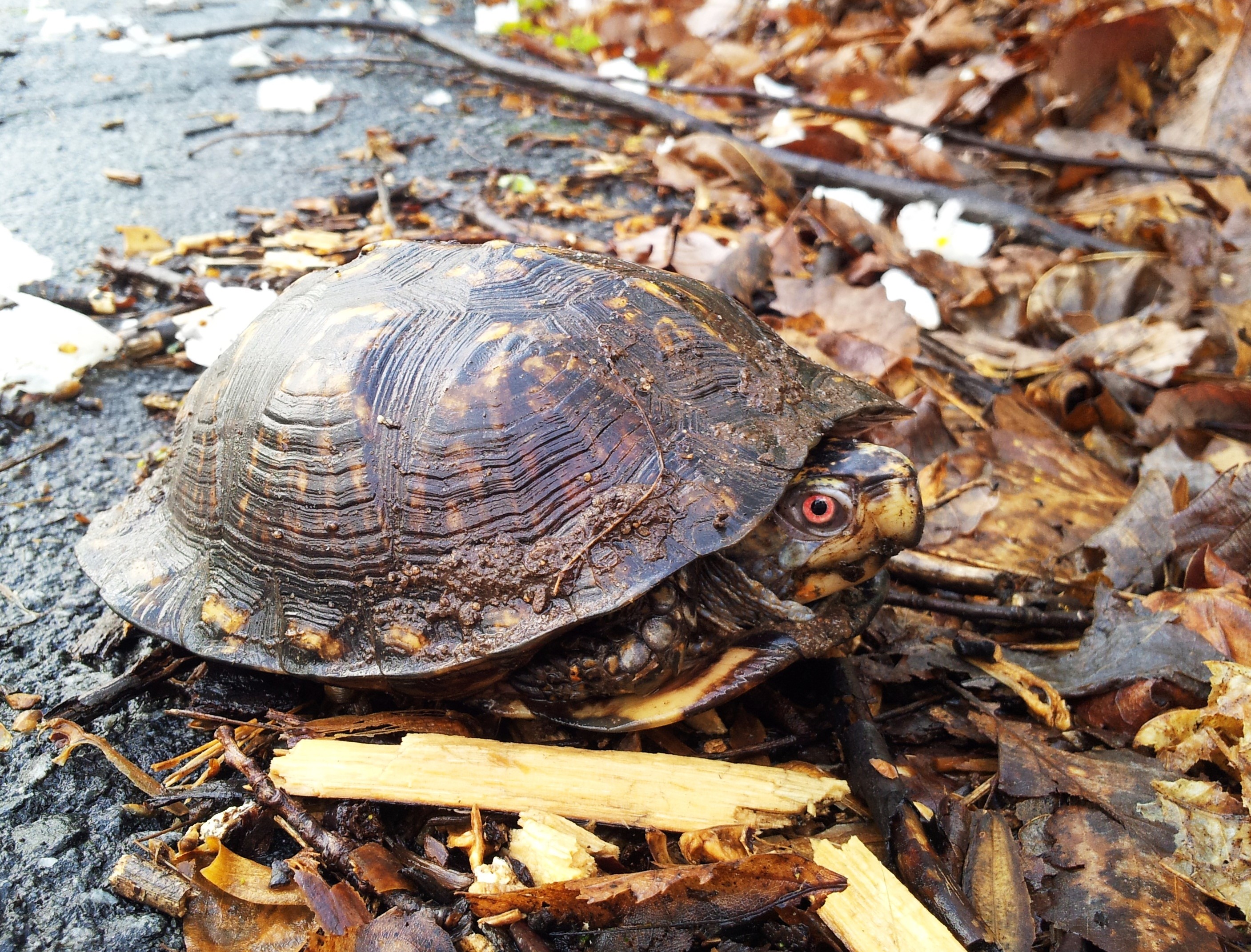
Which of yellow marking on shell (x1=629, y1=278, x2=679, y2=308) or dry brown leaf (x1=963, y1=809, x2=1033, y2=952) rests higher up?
yellow marking on shell (x1=629, y1=278, x2=679, y2=308)

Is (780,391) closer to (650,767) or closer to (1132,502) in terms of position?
(650,767)

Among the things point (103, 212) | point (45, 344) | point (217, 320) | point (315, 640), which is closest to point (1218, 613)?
point (315, 640)

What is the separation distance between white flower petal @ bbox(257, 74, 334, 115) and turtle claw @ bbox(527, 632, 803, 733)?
5.23 m

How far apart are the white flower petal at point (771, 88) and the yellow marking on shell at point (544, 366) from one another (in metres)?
4.00

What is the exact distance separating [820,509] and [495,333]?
889 mm

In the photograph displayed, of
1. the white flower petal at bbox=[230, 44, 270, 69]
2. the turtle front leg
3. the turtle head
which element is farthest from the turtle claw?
the white flower petal at bbox=[230, 44, 270, 69]

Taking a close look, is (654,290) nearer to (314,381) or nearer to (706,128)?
(314,381)

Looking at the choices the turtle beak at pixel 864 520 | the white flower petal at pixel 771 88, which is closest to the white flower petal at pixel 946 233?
the white flower petal at pixel 771 88

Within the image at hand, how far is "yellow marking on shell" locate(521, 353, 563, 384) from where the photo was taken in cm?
184

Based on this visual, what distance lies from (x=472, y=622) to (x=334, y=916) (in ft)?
2.05

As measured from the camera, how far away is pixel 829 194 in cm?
435

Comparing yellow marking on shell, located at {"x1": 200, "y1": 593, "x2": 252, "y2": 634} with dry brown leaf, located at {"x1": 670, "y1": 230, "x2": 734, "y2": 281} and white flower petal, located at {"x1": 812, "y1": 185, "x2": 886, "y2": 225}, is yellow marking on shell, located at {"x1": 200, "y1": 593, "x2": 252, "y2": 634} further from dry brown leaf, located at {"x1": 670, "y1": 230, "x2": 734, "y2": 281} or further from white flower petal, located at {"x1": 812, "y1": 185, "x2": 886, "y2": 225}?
white flower petal, located at {"x1": 812, "y1": 185, "x2": 886, "y2": 225}

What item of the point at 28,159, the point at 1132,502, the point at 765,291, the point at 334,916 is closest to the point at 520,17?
Result: the point at 28,159

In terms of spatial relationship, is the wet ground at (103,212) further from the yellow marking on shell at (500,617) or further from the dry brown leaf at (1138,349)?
the dry brown leaf at (1138,349)
